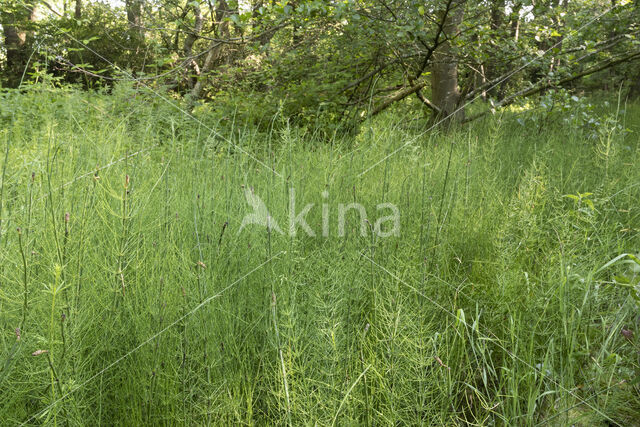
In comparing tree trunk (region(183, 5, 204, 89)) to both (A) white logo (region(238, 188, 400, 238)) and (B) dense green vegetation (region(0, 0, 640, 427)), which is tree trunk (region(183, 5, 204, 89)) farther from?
(A) white logo (region(238, 188, 400, 238))

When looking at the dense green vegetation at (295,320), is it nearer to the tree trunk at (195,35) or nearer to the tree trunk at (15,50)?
the tree trunk at (195,35)

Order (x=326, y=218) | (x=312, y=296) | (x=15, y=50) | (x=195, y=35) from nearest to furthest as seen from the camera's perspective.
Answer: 1. (x=312, y=296)
2. (x=326, y=218)
3. (x=195, y=35)
4. (x=15, y=50)


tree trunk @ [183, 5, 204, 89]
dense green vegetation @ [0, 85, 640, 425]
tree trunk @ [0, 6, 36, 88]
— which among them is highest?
tree trunk @ [0, 6, 36, 88]

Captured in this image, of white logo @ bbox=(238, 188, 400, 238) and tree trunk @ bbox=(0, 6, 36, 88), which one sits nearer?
white logo @ bbox=(238, 188, 400, 238)

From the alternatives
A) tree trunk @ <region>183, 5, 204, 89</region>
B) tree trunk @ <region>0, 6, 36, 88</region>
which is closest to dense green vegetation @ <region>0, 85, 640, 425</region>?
tree trunk @ <region>183, 5, 204, 89</region>

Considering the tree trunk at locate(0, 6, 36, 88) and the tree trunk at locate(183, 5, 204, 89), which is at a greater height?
the tree trunk at locate(0, 6, 36, 88)

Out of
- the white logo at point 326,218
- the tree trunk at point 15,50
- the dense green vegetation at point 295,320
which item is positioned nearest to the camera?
the dense green vegetation at point 295,320

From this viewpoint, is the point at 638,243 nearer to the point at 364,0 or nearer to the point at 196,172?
the point at 196,172

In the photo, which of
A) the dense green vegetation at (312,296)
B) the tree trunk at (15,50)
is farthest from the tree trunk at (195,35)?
the tree trunk at (15,50)

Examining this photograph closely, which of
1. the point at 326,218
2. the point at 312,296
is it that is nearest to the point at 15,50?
the point at 326,218

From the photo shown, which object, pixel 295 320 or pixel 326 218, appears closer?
pixel 295 320

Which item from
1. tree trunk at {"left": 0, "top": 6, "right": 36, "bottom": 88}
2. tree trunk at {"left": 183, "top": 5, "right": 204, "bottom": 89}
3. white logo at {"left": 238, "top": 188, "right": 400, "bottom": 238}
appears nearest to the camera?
white logo at {"left": 238, "top": 188, "right": 400, "bottom": 238}

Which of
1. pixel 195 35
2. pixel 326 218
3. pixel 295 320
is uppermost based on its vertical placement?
pixel 195 35

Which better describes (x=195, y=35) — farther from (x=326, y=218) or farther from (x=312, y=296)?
(x=312, y=296)
